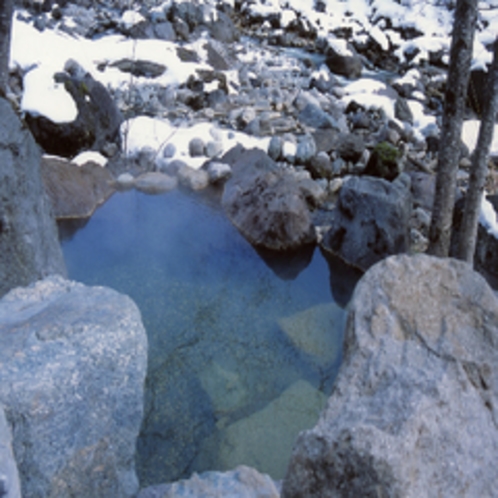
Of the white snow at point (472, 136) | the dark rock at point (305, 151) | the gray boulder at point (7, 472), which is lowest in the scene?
the white snow at point (472, 136)

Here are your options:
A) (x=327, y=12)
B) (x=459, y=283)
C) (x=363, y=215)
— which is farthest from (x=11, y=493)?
(x=327, y=12)

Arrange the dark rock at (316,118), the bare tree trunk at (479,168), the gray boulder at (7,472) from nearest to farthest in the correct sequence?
the gray boulder at (7,472) < the bare tree trunk at (479,168) < the dark rock at (316,118)

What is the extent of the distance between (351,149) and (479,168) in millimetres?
4833

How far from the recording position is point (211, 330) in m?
5.31

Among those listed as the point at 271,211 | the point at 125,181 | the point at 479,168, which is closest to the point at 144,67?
the point at 125,181

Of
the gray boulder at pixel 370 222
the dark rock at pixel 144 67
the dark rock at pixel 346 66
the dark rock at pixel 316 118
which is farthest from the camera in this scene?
the dark rock at pixel 346 66

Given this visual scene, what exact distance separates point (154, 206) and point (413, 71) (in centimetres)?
1231

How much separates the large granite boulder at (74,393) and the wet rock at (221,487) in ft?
0.65

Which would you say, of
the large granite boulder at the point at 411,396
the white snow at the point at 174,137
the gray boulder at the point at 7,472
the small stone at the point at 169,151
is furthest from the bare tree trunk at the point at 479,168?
the small stone at the point at 169,151

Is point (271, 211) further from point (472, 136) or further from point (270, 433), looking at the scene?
point (472, 136)

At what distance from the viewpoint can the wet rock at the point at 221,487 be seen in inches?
126

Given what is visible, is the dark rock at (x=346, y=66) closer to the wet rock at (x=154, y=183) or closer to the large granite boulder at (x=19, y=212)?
the wet rock at (x=154, y=183)

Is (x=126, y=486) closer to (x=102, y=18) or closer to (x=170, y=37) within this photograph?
(x=170, y=37)

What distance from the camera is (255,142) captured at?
10266 millimetres
